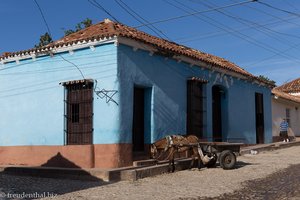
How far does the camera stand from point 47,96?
13773mm

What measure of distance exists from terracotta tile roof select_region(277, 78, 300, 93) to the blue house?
69.5 ft

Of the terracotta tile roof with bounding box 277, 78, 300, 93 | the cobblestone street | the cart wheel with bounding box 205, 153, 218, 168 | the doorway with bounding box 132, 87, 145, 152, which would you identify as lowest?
the cobblestone street

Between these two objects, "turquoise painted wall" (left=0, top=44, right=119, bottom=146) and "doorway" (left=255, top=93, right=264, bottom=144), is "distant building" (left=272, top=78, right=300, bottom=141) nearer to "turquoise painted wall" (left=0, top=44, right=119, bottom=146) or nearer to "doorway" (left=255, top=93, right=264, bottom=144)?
"doorway" (left=255, top=93, right=264, bottom=144)

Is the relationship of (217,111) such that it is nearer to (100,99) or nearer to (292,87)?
(100,99)

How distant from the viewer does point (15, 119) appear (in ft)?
48.0

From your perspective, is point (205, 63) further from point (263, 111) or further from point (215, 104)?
point (263, 111)

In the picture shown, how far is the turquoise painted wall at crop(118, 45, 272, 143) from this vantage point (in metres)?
12.5

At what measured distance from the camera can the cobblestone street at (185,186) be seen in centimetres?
888

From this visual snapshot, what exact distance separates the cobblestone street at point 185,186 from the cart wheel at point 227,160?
0.20 m

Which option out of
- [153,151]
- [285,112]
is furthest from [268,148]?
[153,151]

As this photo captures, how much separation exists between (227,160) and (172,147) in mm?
1953

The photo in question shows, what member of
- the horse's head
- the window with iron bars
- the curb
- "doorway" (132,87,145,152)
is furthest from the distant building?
the window with iron bars

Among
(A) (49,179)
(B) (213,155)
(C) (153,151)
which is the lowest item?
(A) (49,179)

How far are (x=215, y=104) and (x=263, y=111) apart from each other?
4944 mm
